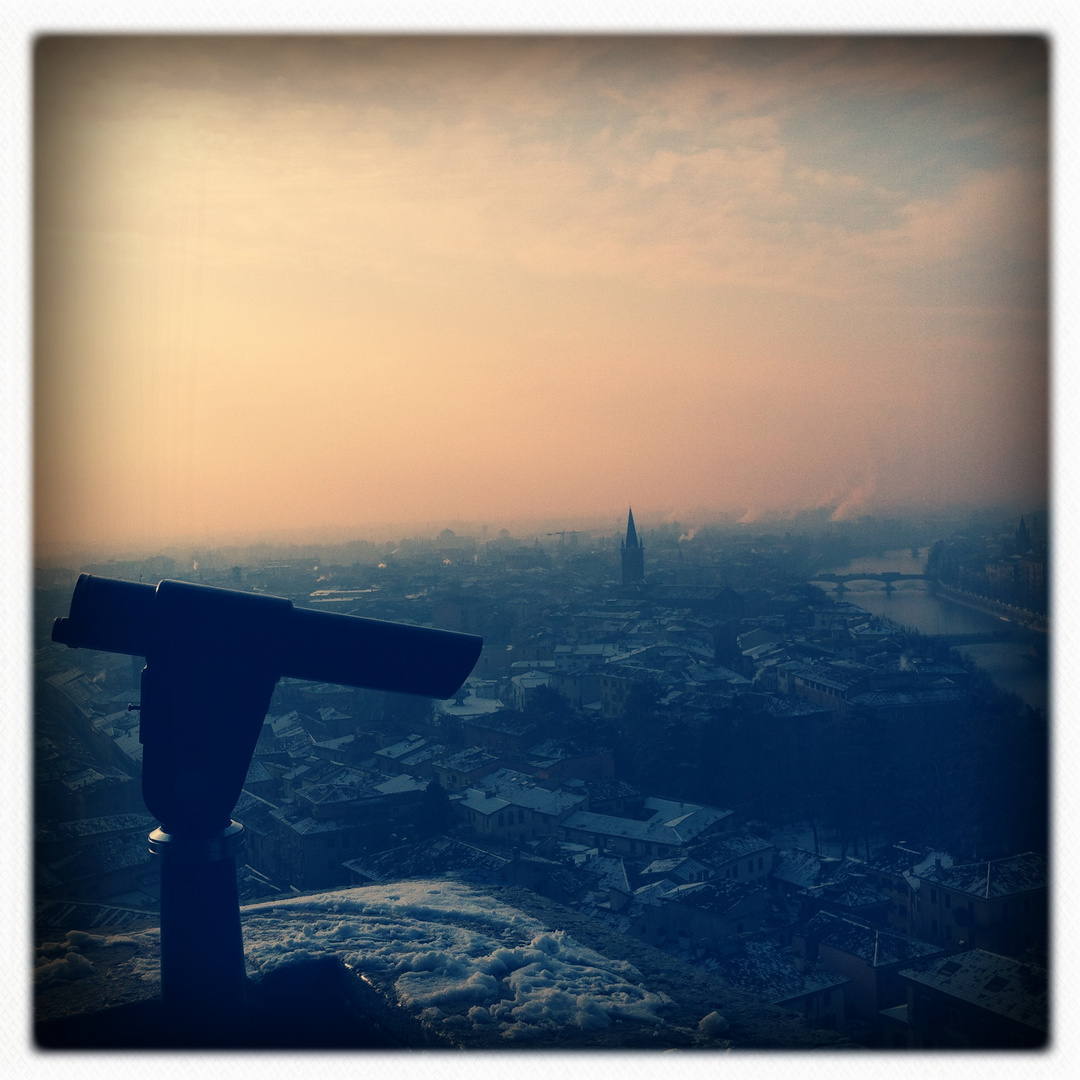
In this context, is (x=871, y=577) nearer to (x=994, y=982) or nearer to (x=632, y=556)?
(x=632, y=556)

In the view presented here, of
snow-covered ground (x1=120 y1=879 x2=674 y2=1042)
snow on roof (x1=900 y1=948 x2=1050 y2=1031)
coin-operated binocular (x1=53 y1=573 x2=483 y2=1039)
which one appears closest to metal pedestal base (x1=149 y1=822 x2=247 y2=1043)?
coin-operated binocular (x1=53 y1=573 x2=483 y2=1039)

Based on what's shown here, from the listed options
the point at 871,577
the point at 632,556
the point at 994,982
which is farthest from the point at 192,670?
the point at 632,556

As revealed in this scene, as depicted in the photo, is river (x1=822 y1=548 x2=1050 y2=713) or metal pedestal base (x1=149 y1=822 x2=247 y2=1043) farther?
river (x1=822 y1=548 x2=1050 y2=713)

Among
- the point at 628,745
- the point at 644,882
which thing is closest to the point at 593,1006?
the point at 644,882

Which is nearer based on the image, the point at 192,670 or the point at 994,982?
the point at 192,670

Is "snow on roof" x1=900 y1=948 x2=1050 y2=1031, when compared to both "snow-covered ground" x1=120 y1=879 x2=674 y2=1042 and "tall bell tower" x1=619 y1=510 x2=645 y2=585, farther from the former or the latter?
"tall bell tower" x1=619 y1=510 x2=645 y2=585

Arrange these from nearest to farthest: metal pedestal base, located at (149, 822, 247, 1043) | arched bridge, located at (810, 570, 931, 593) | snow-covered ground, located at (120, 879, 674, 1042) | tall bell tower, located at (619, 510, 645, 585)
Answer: metal pedestal base, located at (149, 822, 247, 1043), snow-covered ground, located at (120, 879, 674, 1042), arched bridge, located at (810, 570, 931, 593), tall bell tower, located at (619, 510, 645, 585)

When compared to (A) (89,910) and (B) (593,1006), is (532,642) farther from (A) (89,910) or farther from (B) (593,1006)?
(B) (593,1006)
